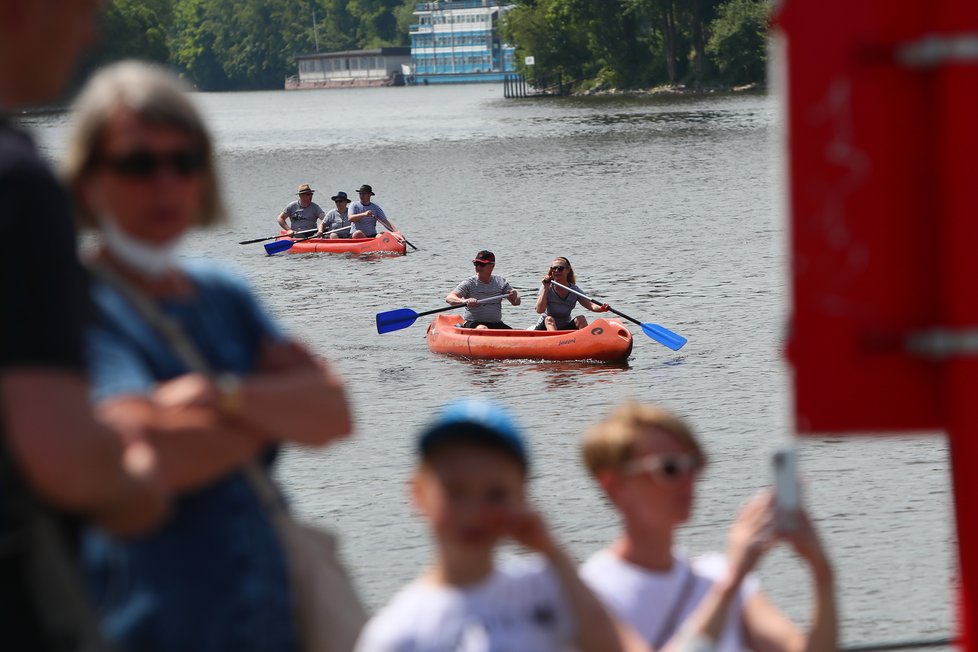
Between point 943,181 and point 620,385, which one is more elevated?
point 943,181

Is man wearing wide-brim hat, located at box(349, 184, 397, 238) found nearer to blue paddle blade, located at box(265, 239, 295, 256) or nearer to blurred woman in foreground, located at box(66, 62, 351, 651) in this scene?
blue paddle blade, located at box(265, 239, 295, 256)

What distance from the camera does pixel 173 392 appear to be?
2422 mm

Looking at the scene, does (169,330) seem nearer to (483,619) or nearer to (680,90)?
(483,619)

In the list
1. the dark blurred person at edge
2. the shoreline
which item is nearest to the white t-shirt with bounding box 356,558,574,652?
the dark blurred person at edge

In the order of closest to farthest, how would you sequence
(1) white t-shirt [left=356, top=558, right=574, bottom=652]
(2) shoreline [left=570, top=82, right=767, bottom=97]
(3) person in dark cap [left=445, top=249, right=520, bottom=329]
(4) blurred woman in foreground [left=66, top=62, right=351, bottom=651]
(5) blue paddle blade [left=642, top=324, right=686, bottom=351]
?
(4) blurred woman in foreground [left=66, top=62, right=351, bottom=651] → (1) white t-shirt [left=356, top=558, right=574, bottom=652] → (3) person in dark cap [left=445, top=249, right=520, bottom=329] → (5) blue paddle blade [left=642, top=324, right=686, bottom=351] → (2) shoreline [left=570, top=82, right=767, bottom=97]

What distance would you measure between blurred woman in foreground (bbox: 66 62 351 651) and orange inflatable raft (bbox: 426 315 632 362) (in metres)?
16.0

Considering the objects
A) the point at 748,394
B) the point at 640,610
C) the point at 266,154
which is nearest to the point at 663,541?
the point at 640,610

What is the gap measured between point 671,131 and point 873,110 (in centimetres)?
7378

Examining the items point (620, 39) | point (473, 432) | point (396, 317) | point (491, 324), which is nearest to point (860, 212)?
point (473, 432)

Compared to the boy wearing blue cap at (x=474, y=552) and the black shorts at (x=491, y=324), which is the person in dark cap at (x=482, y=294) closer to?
the black shorts at (x=491, y=324)

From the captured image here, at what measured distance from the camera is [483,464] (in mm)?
2709

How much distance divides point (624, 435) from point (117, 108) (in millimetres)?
1292

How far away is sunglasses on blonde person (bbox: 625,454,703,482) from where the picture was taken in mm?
3203

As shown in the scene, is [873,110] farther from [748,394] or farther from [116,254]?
[748,394]
